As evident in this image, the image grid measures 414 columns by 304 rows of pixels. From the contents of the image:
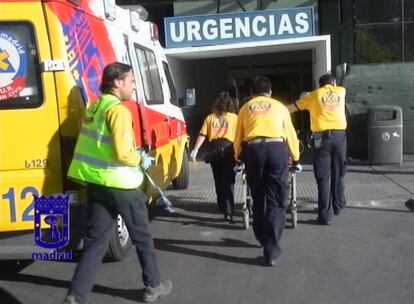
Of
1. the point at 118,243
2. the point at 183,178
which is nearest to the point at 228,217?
the point at 118,243

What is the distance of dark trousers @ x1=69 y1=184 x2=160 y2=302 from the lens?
187 inches

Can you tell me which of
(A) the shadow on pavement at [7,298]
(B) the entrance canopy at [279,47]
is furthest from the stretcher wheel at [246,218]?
(B) the entrance canopy at [279,47]

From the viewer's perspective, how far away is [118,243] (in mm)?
6074

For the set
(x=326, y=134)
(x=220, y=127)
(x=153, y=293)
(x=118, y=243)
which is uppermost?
(x=220, y=127)

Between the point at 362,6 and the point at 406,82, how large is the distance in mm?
2061

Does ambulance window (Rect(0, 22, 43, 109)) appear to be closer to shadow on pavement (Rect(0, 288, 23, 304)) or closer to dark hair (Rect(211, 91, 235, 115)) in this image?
shadow on pavement (Rect(0, 288, 23, 304))

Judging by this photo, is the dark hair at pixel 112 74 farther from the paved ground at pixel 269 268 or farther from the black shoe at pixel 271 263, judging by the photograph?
the black shoe at pixel 271 263

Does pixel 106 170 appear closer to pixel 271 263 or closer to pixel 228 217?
pixel 271 263

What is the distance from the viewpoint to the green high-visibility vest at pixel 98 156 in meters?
4.69

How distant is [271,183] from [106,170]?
1906 mm

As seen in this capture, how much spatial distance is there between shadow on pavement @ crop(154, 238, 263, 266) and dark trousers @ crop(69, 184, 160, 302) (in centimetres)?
161

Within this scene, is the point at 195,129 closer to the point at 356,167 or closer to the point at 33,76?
the point at 356,167

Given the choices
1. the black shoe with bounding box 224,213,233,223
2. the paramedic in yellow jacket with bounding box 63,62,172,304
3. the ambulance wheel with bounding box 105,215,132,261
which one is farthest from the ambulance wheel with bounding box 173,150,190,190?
the paramedic in yellow jacket with bounding box 63,62,172,304

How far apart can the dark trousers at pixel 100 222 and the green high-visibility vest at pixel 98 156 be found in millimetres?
90
